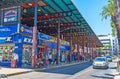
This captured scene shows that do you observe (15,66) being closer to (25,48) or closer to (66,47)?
(25,48)

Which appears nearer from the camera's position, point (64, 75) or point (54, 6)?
point (64, 75)

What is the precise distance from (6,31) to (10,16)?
2.81 meters

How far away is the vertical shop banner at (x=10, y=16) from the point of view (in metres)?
31.1

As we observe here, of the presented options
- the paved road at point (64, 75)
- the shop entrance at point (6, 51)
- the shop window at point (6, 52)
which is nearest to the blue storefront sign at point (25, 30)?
the shop entrance at point (6, 51)

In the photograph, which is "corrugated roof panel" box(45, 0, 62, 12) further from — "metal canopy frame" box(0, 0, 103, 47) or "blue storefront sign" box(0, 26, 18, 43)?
"blue storefront sign" box(0, 26, 18, 43)

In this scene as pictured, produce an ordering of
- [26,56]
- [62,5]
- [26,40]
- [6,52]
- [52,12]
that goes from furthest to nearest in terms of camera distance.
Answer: [52,12] → [62,5] → [26,56] → [26,40] → [6,52]

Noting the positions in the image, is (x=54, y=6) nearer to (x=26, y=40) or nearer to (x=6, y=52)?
(x=26, y=40)

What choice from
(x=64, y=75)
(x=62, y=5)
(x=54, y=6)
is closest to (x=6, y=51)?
(x=54, y=6)

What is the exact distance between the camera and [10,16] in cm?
3136

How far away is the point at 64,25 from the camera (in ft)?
186

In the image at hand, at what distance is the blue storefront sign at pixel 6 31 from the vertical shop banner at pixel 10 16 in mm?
1251

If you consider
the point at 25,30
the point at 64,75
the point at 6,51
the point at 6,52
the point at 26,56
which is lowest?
the point at 64,75

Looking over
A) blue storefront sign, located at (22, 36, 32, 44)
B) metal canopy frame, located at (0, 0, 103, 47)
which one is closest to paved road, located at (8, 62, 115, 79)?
blue storefront sign, located at (22, 36, 32, 44)

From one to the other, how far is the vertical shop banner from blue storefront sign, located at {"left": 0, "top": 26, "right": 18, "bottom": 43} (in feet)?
4.10
